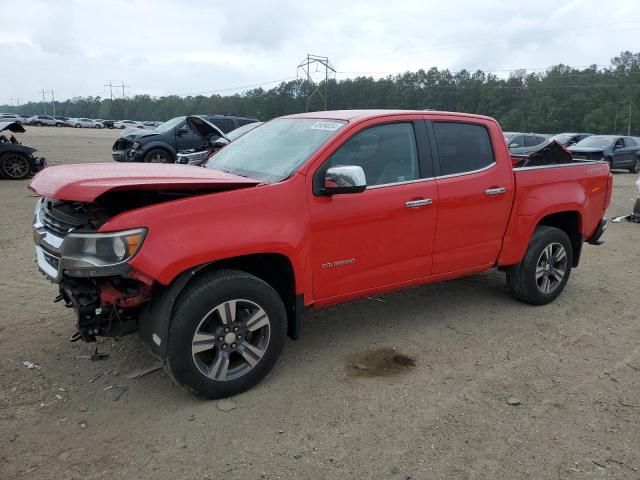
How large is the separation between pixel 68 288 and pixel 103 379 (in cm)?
86

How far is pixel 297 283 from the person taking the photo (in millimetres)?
3570

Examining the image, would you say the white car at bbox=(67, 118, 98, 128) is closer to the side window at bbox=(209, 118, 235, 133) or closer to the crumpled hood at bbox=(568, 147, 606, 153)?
the side window at bbox=(209, 118, 235, 133)

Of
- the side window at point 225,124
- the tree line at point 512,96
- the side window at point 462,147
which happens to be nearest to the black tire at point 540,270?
the side window at point 462,147

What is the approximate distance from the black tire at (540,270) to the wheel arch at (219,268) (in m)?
2.53

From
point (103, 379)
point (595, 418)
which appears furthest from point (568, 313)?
point (103, 379)

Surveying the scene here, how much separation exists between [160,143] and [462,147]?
11139 mm

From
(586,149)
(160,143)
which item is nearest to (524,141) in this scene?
(586,149)

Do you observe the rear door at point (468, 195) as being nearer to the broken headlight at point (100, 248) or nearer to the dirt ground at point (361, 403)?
the dirt ground at point (361, 403)

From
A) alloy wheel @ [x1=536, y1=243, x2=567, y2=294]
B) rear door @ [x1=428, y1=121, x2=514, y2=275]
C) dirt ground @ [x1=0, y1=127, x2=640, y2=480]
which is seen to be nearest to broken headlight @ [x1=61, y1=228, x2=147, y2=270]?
dirt ground @ [x1=0, y1=127, x2=640, y2=480]

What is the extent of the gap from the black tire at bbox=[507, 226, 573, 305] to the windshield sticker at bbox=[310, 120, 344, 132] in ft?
7.79

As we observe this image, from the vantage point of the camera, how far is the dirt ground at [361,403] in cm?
281

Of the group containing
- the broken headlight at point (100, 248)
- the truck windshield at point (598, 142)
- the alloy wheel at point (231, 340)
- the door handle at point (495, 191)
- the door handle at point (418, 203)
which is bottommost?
the alloy wheel at point (231, 340)

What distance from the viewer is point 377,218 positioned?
152 inches

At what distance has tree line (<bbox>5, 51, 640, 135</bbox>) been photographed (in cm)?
5981
